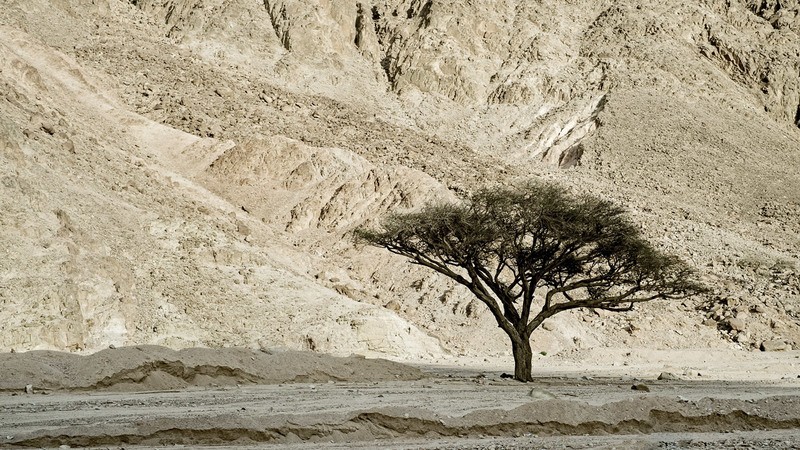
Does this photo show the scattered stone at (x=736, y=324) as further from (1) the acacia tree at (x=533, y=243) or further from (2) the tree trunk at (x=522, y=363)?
(2) the tree trunk at (x=522, y=363)

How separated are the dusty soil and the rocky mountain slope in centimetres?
707

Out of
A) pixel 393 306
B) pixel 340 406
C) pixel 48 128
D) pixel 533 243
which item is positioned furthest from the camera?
pixel 48 128

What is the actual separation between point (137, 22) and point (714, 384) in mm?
55611

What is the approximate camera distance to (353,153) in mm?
45594

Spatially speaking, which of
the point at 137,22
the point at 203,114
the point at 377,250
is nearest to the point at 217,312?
the point at 377,250

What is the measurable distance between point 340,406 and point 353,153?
32022 millimetres

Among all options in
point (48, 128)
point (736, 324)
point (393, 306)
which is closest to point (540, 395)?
point (393, 306)

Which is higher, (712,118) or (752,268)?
(712,118)

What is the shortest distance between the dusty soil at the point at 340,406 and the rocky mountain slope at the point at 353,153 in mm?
7068

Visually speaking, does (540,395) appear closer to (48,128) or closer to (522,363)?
(522,363)

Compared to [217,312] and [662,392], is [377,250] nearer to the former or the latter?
[217,312]

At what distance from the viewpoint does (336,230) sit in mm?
40062

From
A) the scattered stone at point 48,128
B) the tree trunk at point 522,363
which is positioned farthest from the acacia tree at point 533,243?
the scattered stone at point 48,128

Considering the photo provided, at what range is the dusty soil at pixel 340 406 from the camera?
10984 mm
